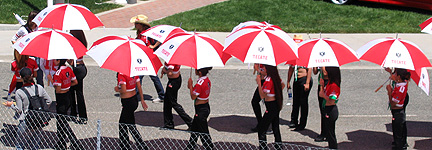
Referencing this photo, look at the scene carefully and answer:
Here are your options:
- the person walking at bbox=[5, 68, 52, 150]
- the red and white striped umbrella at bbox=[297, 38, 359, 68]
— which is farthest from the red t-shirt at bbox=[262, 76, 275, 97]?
the person walking at bbox=[5, 68, 52, 150]

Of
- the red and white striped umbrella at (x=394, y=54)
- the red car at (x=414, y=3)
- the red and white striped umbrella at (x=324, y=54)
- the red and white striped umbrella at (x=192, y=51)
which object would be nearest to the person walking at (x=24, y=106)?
the red and white striped umbrella at (x=192, y=51)

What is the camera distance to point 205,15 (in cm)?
1802

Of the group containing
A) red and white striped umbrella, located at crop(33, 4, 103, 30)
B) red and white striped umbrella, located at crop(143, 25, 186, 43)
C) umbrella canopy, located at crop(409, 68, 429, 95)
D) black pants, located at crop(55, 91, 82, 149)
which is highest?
red and white striped umbrella, located at crop(33, 4, 103, 30)

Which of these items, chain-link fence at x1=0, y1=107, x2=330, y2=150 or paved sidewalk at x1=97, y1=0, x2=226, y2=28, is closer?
chain-link fence at x1=0, y1=107, x2=330, y2=150

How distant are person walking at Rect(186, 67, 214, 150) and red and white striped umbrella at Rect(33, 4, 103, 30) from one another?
2.23 meters

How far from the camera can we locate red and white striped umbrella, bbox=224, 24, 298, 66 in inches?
287

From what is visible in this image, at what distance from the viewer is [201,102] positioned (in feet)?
26.1

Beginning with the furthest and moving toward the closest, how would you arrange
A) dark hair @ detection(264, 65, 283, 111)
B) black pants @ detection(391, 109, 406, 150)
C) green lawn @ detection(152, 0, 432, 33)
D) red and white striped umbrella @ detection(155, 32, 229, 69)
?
1. green lawn @ detection(152, 0, 432, 33)
2. black pants @ detection(391, 109, 406, 150)
3. dark hair @ detection(264, 65, 283, 111)
4. red and white striped umbrella @ detection(155, 32, 229, 69)

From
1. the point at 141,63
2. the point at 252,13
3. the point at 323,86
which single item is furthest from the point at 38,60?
the point at 252,13

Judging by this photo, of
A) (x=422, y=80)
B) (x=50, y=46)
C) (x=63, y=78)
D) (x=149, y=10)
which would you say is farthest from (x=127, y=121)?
(x=149, y=10)

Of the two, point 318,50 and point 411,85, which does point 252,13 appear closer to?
point 411,85

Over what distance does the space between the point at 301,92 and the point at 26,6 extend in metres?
11.9

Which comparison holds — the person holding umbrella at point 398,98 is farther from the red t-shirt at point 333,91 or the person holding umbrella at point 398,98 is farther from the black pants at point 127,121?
the black pants at point 127,121

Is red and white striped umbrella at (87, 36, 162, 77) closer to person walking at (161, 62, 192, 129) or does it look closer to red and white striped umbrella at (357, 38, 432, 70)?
person walking at (161, 62, 192, 129)
